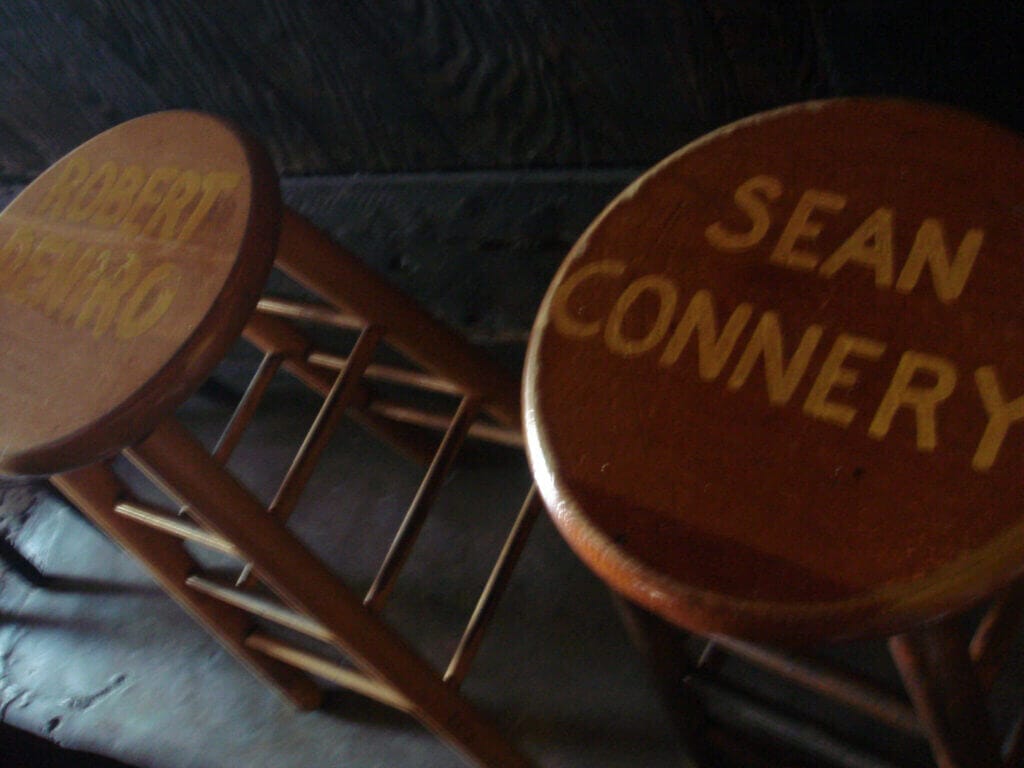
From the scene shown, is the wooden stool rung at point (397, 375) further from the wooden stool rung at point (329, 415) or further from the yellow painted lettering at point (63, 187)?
the yellow painted lettering at point (63, 187)

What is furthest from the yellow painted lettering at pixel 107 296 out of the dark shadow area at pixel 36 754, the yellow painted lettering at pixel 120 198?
the dark shadow area at pixel 36 754

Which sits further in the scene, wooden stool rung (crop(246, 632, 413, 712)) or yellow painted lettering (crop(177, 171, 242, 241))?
wooden stool rung (crop(246, 632, 413, 712))

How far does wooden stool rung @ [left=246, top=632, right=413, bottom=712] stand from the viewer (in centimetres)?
141

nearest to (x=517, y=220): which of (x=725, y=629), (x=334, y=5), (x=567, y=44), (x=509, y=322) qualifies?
(x=509, y=322)

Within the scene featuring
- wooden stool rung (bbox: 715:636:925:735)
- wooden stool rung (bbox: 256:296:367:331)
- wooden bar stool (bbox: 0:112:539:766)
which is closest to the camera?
wooden stool rung (bbox: 715:636:925:735)

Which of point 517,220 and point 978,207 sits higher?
point 978,207

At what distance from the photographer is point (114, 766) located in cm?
200

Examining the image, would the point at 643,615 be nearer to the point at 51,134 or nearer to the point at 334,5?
the point at 334,5

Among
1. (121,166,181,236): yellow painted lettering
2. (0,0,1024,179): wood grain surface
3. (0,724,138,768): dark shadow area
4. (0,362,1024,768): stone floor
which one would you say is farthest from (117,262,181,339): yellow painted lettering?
(0,724,138,768): dark shadow area

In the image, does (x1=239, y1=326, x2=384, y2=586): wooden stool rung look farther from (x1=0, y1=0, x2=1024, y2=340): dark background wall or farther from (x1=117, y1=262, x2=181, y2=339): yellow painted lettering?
(x1=0, y1=0, x2=1024, y2=340): dark background wall

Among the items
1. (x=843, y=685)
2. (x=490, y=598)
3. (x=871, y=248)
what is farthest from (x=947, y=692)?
(x=490, y=598)

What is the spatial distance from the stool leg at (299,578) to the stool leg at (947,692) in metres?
0.76

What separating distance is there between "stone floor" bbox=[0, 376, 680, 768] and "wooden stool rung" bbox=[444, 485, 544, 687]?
13.9 inches

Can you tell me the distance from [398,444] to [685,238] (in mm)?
1229
